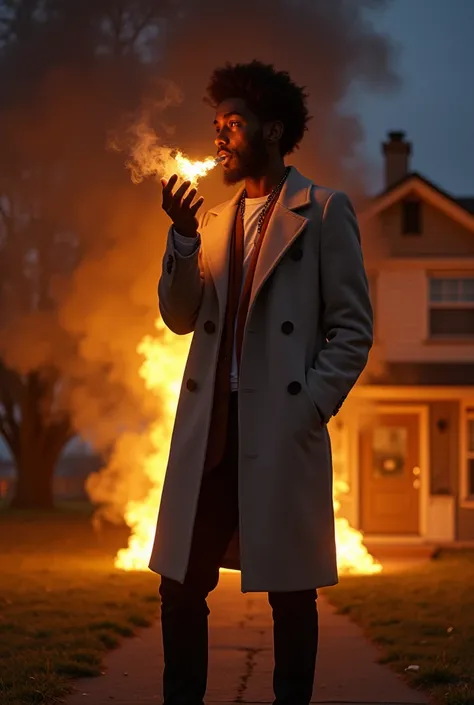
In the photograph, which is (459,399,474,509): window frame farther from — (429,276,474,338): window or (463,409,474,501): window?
(429,276,474,338): window

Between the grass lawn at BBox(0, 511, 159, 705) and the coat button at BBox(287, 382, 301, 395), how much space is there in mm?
2098

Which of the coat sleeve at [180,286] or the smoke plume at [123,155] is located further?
the smoke plume at [123,155]

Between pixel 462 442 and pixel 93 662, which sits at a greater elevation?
pixel 462 442

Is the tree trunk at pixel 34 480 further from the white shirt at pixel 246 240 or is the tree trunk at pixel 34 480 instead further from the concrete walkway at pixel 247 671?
the white shirt at pixel 246 240

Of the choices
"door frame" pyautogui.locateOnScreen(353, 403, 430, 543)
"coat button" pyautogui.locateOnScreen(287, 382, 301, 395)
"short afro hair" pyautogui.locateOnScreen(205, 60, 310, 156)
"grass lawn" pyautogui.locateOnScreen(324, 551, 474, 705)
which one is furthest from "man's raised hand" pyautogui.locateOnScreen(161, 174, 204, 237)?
"door frame" pyautogui.locateOnScreen(353, 403, 430, 543)

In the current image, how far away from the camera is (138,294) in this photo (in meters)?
14.8

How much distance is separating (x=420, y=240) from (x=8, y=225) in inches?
292

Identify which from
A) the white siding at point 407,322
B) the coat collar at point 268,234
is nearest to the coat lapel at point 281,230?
the coat collar at point 268,234

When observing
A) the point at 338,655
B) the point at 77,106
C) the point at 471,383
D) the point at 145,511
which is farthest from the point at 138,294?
the point at 338,655

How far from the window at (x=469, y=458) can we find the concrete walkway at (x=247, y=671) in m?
11.3

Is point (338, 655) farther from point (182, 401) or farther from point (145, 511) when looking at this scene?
point (145, 511)

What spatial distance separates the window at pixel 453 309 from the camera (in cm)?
1972

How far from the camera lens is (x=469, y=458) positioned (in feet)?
64.3

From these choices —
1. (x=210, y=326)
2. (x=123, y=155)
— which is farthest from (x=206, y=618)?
(x=123, y=155)
